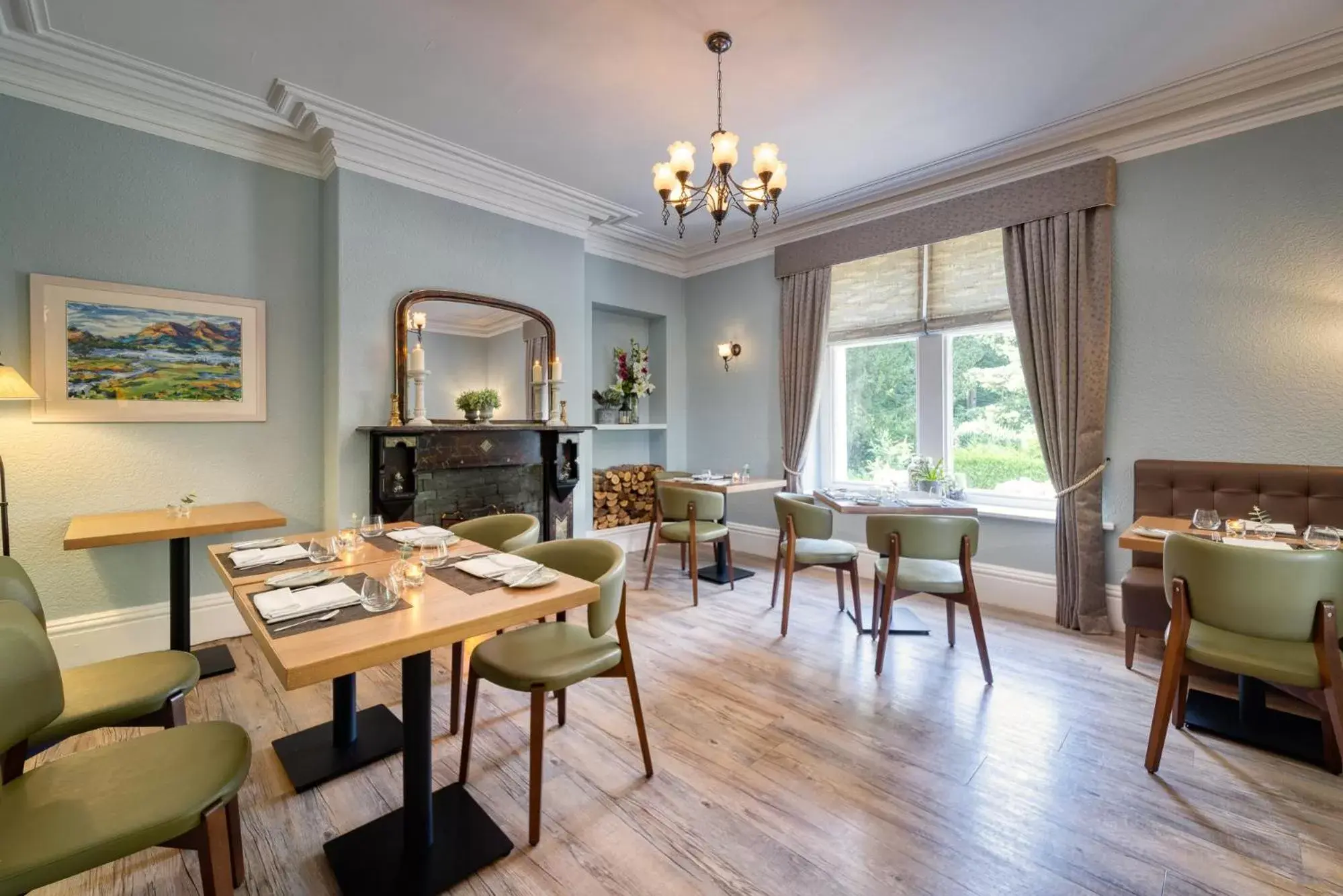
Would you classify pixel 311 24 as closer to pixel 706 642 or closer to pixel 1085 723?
pixel 706 642

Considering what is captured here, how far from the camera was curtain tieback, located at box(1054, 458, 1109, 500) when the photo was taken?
3.42 meters

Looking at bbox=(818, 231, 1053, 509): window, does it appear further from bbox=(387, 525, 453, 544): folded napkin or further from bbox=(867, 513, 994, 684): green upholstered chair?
bbox=(387, 525, 453, 544): folded napkin

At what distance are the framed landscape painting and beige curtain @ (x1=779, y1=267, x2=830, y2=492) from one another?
151 inches

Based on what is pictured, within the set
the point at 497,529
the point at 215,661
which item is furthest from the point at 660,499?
the point at 215,661

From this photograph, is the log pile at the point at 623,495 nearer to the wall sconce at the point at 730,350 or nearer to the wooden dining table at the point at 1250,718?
the wall sconce at the point at 730,350

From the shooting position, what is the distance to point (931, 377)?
424cm

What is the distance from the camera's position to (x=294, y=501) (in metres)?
3.47

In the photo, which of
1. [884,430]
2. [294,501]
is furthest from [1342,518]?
[294,501]

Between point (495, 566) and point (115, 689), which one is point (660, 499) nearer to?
point (495, 566)

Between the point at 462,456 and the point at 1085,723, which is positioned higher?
the point at 462,456

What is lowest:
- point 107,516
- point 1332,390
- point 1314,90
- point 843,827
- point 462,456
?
point 843,827

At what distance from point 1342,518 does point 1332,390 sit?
2.09ft

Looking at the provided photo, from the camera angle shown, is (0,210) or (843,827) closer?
(843,827)

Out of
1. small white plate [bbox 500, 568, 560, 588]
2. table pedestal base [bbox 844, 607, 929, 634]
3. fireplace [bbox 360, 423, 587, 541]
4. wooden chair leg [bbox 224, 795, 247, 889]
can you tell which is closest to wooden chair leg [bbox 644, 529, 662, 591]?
fireplace [bbox 360, 423, 587, 541]
